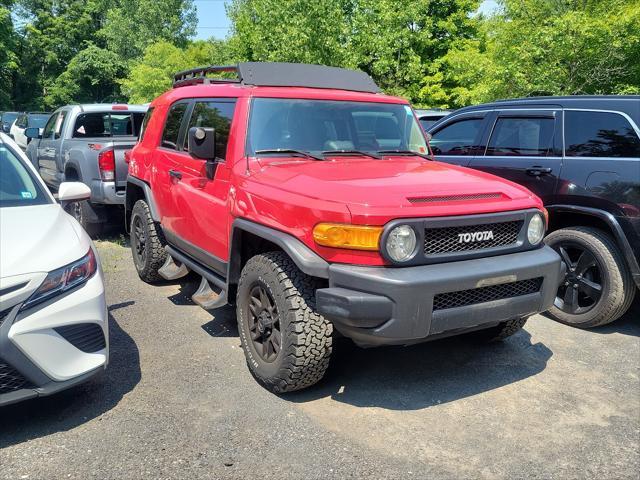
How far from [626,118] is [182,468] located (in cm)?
427

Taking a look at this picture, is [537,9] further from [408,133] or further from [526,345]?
[526,345]

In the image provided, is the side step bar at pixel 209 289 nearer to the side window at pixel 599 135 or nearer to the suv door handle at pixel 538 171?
the suv door handle at pixel 538 171

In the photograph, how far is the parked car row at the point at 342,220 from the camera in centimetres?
305

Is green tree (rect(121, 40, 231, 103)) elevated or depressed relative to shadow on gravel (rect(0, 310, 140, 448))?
elevated

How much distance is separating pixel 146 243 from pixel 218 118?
1.90 m

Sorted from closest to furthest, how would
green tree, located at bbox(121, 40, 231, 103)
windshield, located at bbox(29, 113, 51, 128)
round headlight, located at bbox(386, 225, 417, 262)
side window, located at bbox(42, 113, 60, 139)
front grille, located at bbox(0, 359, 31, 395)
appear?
1. front grille, located at bbox(0, 359, 31, 395)
2. round headlight, located at bbox(386, 225, 417, 262)
3. side window, located at bbox(42, 113, 60, 139)
4. windshield, located at bbox(29, 113, 51, 128)
5. green tree, located at bbox(121, 40, 231, 103)

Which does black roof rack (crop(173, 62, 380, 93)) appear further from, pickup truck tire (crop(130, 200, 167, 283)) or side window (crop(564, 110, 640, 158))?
side window (crop(564, 110, 640, 158))

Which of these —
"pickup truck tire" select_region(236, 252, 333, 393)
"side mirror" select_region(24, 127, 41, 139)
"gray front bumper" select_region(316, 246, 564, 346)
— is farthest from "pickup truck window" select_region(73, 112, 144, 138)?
"gray front bumper" select_region(316, 246, 564, 346)

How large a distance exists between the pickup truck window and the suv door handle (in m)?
6.29

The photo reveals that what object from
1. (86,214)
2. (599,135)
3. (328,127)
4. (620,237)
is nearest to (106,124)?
(86,214)

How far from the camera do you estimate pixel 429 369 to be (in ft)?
13.3

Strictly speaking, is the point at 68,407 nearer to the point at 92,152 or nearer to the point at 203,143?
the point at 203,143

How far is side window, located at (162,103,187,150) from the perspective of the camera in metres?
5.16

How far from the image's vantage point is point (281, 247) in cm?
338
